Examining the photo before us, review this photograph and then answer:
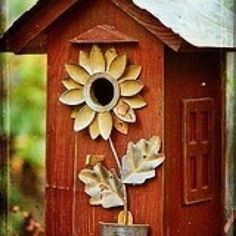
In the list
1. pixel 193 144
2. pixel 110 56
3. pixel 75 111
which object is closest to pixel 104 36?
pixel 110 56

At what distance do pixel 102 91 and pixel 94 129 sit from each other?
0.07 metres

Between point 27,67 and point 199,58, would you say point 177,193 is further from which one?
point 27,67

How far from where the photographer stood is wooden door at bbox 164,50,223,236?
1636 millimetres

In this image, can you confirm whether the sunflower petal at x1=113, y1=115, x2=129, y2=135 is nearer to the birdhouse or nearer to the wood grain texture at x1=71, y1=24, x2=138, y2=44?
the birdhouse

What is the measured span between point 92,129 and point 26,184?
0.85 ft

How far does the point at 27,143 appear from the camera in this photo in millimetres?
1874

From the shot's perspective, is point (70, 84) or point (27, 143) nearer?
point (70, 84)

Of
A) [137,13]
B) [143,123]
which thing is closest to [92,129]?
[143,123]

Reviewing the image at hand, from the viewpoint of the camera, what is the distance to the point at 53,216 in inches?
66.8

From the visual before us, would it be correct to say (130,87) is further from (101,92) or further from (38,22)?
(38,22)

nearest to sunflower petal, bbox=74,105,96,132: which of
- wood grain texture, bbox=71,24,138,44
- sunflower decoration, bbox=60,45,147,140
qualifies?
sunflower decoration, bbox=60,45,147,140

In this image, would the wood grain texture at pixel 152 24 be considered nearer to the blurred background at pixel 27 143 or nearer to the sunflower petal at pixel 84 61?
the sunflower petal at pixel 84 61

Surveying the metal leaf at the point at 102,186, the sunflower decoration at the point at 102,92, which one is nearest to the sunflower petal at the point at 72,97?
the sunflower decoration at the point at 102,92

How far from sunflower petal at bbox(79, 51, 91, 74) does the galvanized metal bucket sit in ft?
0.84
